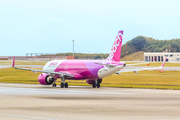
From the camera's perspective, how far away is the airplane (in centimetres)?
4521

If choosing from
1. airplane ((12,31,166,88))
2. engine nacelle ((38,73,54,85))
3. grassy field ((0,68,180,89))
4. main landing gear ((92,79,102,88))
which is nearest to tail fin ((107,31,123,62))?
airplane ((12,31,166,88))

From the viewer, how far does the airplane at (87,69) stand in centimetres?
4521

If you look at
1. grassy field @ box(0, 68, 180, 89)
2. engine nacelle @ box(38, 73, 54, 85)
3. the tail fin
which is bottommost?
grassy field @ box(0, 68, 180, 89)

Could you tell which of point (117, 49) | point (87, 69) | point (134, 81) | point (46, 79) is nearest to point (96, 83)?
point (87, 69)

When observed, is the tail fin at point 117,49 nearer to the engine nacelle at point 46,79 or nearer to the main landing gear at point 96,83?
the main landing gear at point 96,83

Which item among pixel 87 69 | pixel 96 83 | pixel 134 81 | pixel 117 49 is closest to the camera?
pixel 117 49

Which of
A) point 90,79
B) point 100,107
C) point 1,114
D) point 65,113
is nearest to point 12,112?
point 1,114

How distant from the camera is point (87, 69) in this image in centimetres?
4744

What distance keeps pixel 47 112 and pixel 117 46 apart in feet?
84.3

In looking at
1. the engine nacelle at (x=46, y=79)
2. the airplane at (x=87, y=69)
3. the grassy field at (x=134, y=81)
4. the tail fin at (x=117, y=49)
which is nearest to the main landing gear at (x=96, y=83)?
the airplane at (x=87, y=69)

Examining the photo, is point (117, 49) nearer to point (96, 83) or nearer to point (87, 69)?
point (87, 69)

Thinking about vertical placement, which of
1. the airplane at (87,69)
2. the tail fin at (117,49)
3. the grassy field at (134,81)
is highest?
the tail fin at (117,49)

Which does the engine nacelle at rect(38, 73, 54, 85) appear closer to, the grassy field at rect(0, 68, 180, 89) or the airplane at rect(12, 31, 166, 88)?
the airplane at rect(12, 31, 166, 88)

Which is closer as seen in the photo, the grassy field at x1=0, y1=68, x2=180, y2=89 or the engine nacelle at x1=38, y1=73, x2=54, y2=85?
the engine nacelle at x1=38, y1=73, x2=54, y2=85
